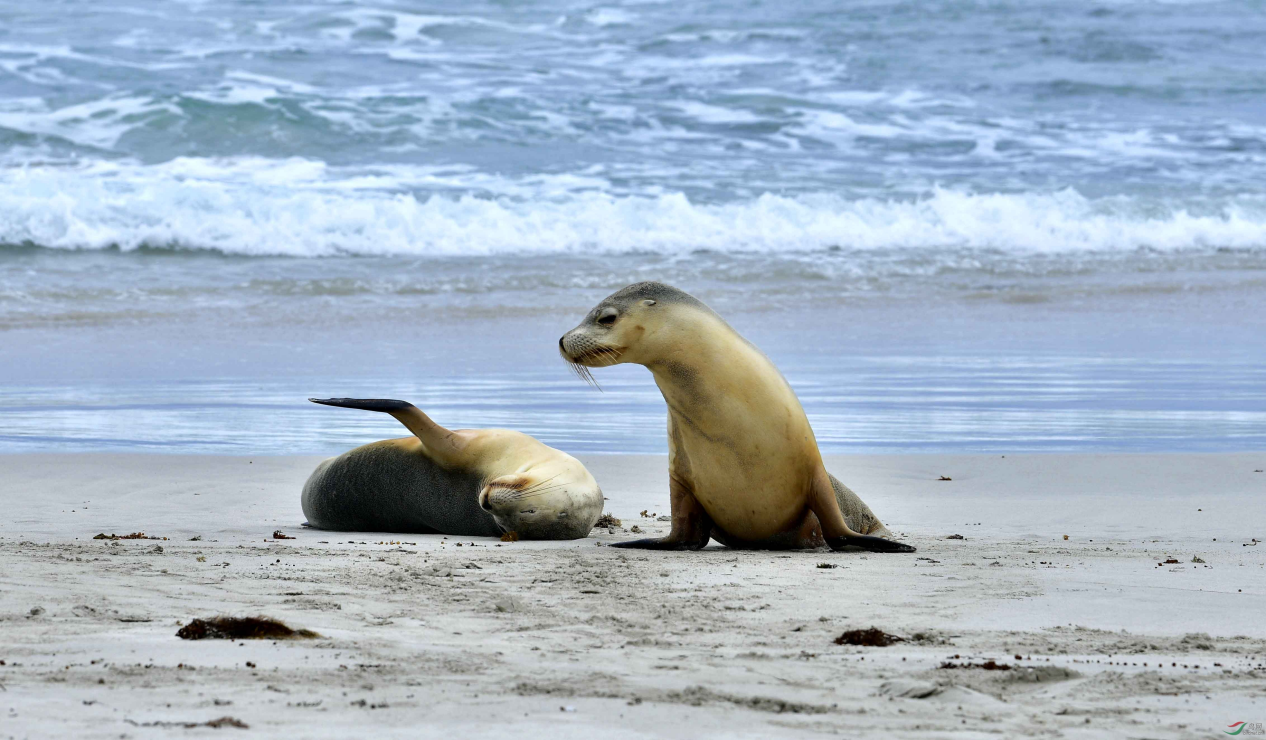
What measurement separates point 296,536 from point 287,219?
13.0m

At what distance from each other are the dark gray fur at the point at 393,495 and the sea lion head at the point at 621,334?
1.02 metres

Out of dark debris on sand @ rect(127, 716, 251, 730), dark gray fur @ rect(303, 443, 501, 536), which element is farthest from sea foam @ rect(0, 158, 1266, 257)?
dark debris on sand @ rect(127, 716, 251, 730)

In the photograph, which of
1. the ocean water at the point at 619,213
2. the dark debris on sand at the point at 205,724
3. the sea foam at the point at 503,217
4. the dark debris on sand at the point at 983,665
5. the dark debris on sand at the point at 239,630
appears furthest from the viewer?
the sea foam at the point at 503,217

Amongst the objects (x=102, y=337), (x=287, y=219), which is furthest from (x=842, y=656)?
(x=287, y=219)

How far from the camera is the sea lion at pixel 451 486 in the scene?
18.0 ft

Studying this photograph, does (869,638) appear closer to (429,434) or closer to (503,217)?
(429,434)

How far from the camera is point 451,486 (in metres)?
5.77

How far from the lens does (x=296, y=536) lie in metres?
5.55

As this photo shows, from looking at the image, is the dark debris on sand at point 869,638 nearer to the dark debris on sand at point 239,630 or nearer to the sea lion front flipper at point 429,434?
the dark debris on sand at point 239,630

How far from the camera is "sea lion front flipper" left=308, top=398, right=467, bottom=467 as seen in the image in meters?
5.53

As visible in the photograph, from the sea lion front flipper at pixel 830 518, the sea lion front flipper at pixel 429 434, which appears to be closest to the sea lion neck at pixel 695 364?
the sea lion front flipper at pixel 830 518

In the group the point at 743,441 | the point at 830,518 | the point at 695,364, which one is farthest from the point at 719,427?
the point at 830,518

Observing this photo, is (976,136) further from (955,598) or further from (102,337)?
(955,598)

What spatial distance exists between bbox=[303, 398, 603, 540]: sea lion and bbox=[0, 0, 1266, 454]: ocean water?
1625mm
